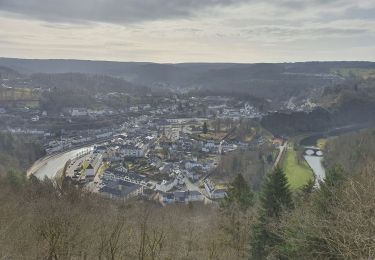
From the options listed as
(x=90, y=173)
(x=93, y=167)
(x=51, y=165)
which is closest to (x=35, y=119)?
(x=51, y=165)

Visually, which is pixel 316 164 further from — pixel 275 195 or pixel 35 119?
pixel 35 119

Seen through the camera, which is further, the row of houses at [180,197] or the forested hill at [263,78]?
the forested hill at [263,78]

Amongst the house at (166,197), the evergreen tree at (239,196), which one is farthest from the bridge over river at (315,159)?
the evergreen tree at (239,196)

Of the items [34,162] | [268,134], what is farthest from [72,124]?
[268,134]

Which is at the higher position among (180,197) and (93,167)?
(180,197)

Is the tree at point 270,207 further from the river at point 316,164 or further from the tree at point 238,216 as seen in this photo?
the river at point 316,164

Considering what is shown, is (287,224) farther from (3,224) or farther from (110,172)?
(110,172)
